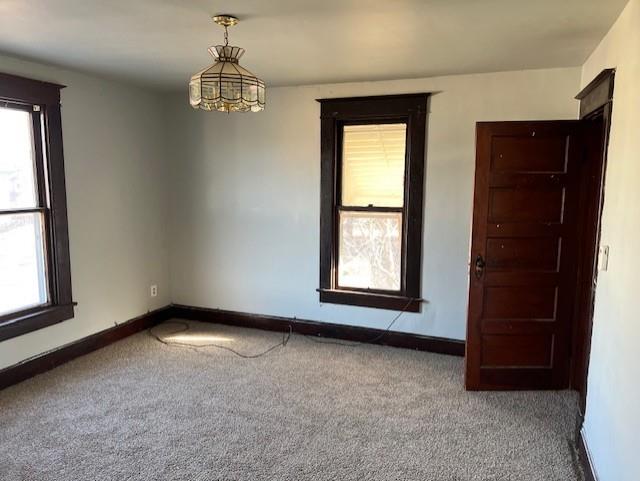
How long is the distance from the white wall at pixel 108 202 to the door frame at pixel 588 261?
359cm

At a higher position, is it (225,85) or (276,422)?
(225,85)

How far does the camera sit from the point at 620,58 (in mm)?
2283

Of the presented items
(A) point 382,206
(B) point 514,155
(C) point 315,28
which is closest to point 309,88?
(A) point 382,206

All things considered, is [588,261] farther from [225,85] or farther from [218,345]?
[218,345]

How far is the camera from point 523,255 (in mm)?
3156

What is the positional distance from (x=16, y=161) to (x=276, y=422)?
254cm

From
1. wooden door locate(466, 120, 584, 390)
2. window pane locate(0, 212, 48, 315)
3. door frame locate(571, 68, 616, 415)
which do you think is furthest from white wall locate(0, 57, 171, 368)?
door frame locate(571, 68, 616, 415)

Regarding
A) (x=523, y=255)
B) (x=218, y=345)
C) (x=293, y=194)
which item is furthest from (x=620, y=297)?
(x=218, y=345)

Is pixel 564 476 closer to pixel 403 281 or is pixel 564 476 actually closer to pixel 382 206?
pixel 403 281

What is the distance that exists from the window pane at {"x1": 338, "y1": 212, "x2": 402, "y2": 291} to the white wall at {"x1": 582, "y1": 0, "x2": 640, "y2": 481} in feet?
5.91

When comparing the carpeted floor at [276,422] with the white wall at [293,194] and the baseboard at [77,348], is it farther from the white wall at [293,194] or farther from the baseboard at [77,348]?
the white wall at [293,194]

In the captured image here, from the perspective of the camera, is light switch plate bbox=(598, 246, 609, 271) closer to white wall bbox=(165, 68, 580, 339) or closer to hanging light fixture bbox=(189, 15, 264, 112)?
white wall bbox=(165, 68, 580, 339)

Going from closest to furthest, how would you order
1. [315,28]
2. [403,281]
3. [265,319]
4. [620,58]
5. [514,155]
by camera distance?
[620,58]
[315,28]
[514,155]
[403,281]
[265,319]

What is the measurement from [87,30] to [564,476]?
11.1 ft
